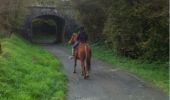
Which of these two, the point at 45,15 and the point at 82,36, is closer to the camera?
the point at 82,36

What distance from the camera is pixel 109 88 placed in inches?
511

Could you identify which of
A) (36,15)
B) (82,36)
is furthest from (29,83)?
(36,15)

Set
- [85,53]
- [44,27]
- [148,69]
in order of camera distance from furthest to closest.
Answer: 1. [44,27]
2. [148,69]
3. [85,53]

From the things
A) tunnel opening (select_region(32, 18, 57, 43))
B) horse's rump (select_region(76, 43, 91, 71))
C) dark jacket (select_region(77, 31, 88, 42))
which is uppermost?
dark jacket (select_region(77, 31, 88, 42))

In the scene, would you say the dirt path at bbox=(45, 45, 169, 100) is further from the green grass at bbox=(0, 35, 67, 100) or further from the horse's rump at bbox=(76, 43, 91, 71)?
the horse's rump at bbox=(76, 43, 91, 71)

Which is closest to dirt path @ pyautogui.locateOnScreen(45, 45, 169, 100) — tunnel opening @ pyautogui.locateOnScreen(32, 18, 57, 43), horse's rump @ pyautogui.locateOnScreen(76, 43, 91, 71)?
horse's rump @ pyautogui.locateOnScreen(76, 43, 91, 71)

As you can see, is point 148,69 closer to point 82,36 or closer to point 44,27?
point 82,36

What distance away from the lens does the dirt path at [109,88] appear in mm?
11531

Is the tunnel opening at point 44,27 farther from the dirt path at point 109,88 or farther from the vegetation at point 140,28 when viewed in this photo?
the dirt path at point 109,88

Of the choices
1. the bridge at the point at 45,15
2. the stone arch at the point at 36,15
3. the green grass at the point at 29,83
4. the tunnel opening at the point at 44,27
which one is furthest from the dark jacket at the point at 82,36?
the tunnel opening at the point at 44,27

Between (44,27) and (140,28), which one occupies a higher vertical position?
(140,28)

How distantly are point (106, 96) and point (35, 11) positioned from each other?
33799 millimetres

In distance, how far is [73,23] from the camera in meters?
45.6

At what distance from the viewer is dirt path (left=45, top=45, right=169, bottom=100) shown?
11531mm
